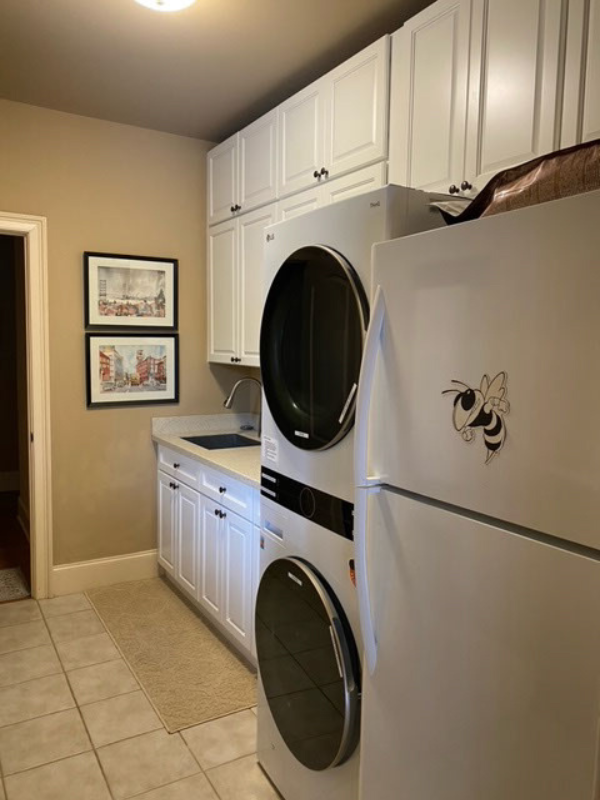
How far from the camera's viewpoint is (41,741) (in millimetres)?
2254

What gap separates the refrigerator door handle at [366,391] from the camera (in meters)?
1.29

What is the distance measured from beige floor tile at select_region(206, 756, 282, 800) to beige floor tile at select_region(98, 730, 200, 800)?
94mm

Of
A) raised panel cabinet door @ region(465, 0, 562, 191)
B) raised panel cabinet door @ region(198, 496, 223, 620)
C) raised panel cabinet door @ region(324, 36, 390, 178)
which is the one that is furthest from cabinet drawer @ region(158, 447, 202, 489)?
raised panel cabinet door @ region(465, 0, 562, 191)

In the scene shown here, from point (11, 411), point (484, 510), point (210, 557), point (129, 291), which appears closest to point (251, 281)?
point (129, 291)

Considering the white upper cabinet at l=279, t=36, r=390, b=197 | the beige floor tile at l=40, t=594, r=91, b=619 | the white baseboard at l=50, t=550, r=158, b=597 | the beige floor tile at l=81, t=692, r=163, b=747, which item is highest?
the white upper cabinet at l=279, t=36, r=390, b=197

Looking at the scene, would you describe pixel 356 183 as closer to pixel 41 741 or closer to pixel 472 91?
pixel 472 91

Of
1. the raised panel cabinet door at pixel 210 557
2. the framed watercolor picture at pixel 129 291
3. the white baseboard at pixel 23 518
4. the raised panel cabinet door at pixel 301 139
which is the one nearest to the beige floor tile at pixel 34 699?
the raised panel cabinet door at pixel 210 557

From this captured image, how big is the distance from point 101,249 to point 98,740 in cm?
251

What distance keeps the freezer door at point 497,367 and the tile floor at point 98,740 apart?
148 cm

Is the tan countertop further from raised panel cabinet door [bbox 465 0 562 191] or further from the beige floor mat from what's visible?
raised panel cabinet door [bbox 465 0 562 191]

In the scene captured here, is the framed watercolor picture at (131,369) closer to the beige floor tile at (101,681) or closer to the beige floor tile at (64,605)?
the beige floor tile at (64,605)

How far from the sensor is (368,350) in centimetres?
130

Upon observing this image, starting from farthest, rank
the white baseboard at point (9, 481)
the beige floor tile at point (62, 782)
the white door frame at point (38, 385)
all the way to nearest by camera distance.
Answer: the white baseboard at point (9, 481)
the white door frame at point (38, 385)
the beige floor tile at point (62, 782)

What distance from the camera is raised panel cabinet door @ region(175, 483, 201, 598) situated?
3.17 m
